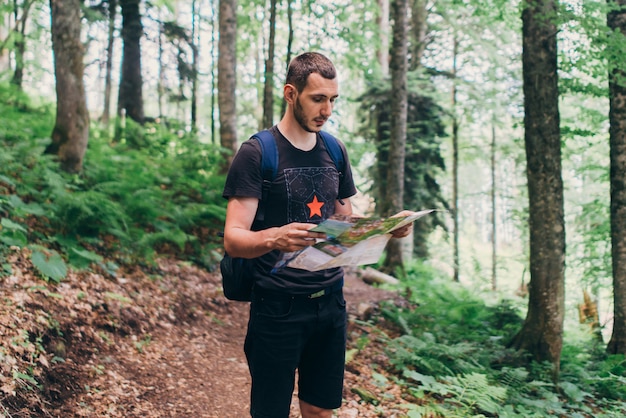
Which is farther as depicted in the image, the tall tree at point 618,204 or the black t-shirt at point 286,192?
the tall tree at point 618,204

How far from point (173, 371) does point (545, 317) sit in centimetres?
459

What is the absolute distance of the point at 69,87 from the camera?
724cm

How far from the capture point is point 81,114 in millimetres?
7395

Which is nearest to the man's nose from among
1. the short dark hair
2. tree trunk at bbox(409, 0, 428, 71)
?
the short dark hair

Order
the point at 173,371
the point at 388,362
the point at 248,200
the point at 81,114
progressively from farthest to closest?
the point at 81,114
the point at 388,362
the point at 173,371
the point at 248,200

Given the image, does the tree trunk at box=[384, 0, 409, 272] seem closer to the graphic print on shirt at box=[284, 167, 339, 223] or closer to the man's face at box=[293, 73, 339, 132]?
the graphic print on shirt at box=[284, 167, 339, 223]

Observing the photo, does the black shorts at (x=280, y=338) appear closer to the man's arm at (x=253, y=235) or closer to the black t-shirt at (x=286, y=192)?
the black t-shirt at (x=286, y=192)

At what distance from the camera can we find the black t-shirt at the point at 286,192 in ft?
7.27

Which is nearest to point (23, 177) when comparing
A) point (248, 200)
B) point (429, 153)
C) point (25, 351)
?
point (25, 351)

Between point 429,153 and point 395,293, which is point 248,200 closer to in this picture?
point 395,293

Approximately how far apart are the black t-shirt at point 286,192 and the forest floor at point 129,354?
87.4 inches

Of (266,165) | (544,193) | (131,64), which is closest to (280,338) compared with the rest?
(266,165)

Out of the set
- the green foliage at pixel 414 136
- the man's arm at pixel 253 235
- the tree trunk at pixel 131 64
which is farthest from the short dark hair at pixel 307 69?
the green foliage at pixel 414 136

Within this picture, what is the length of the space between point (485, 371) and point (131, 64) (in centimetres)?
1207
